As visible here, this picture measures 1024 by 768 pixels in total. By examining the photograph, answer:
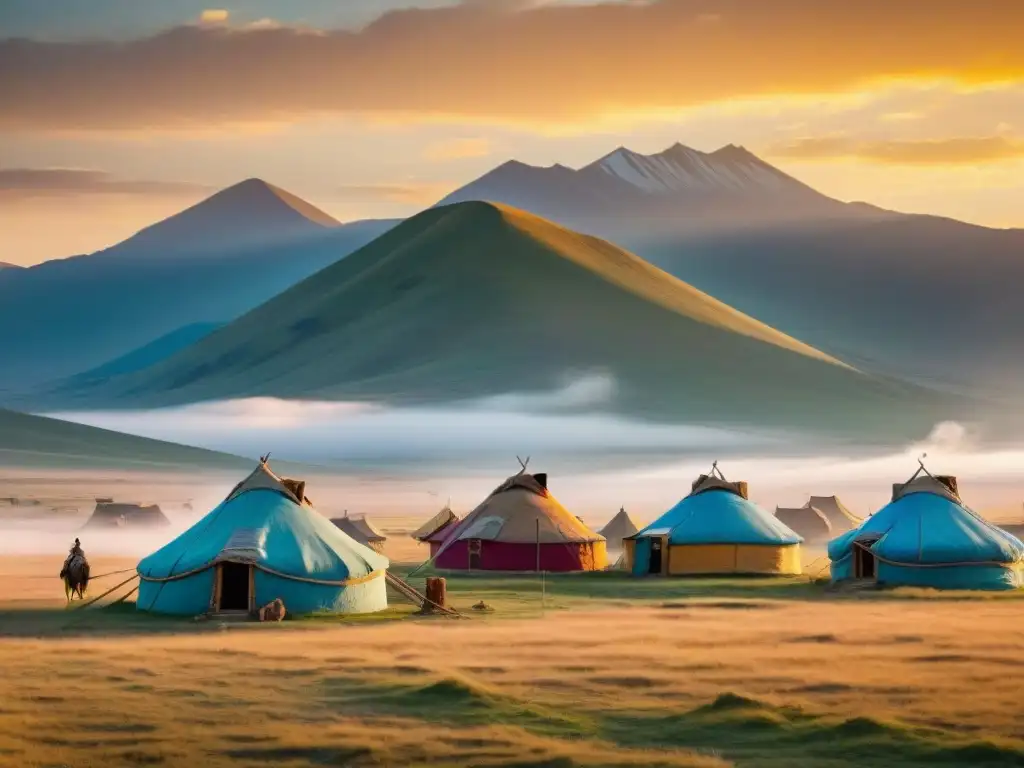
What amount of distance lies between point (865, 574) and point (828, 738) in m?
32.9

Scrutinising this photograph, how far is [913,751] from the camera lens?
27891mm

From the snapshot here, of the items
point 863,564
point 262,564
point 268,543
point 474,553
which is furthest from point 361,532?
point 262,564

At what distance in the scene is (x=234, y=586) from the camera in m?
46.9

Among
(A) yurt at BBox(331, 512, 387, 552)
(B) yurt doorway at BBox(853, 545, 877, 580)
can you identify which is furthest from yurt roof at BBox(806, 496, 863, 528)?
(B) yurt doorway at BBox(853, 545, 877, 580)

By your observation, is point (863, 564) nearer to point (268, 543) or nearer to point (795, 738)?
point (268, 543)

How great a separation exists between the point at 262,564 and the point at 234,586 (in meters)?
1.94

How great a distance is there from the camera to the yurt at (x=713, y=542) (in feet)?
219

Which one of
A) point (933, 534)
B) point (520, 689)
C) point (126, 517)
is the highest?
point (126, 517)

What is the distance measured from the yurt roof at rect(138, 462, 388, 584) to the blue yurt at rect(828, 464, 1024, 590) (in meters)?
17.7

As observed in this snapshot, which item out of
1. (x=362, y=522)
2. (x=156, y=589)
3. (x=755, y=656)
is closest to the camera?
(x=755, y=656)

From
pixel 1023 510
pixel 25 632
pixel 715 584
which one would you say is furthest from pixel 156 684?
Result: pixel 1023 510

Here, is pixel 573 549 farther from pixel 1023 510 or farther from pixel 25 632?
pixel 1023 510

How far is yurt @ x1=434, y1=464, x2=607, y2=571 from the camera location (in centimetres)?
6781

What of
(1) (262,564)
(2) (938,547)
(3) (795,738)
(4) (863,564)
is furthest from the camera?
(4) (863,564)
